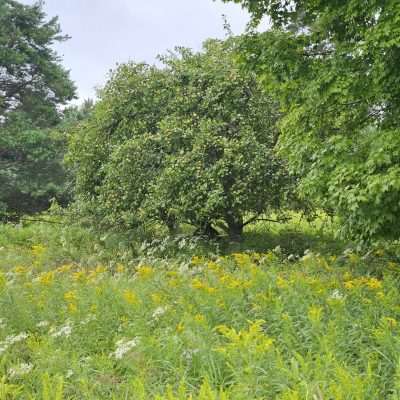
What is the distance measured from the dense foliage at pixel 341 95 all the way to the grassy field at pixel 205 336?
2.66ft

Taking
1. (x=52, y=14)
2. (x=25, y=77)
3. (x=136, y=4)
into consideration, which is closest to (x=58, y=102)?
(x=25, y=77)

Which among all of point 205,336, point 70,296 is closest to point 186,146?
point 70,296

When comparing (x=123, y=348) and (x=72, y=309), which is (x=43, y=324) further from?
(x=123, y=348)

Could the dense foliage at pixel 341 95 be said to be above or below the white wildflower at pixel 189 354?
above

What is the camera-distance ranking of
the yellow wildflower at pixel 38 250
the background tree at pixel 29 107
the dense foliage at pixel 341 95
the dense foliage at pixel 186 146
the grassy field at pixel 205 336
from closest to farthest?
1. the grassy field at pixel 205 336
2. the dense foliage at pixel 341 95
3. the dense foliage at pixel 186 146
4. the yellow wildflower at pixel 38 250
5. the background tree at pixel 29 107

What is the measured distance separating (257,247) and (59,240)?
4.93 meters

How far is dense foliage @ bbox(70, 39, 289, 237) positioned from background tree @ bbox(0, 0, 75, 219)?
18.2ft

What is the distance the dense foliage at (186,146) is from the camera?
7.63 metres

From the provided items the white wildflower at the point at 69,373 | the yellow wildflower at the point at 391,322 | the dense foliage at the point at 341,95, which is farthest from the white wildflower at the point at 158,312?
the dense foliage at the point at 341,95

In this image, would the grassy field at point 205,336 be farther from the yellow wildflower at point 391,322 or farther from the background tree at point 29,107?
the background tree at point 29,107

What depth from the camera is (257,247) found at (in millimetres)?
8500

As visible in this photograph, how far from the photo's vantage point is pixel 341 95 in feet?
14.8

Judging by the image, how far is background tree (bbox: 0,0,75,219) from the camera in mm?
15023

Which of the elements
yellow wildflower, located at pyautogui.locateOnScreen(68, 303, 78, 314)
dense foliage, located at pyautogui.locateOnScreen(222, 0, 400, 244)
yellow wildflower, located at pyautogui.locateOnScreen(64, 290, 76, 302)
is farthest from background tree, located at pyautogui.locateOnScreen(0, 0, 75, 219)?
yellow wildflower, located at pyautogui.locateOnScreen(68, 303, 78, 314)
